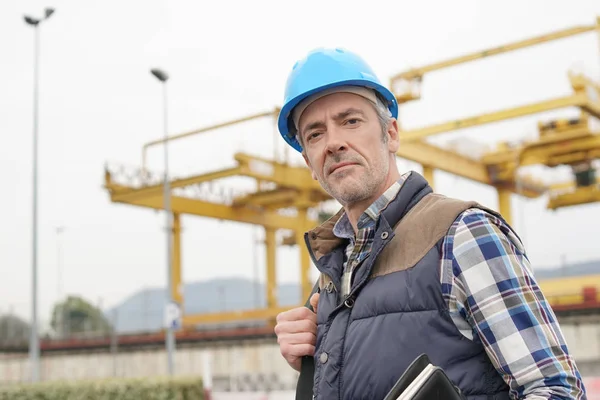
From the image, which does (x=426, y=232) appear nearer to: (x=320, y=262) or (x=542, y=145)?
(x=320, y=262)

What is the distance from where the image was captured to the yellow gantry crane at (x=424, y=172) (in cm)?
2095

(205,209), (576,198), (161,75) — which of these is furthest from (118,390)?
(576,198)

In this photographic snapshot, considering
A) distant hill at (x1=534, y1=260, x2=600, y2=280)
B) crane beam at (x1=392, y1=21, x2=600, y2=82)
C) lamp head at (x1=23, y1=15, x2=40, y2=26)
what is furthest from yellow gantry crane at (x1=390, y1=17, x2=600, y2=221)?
lamp head at (x1=23, y1=15, x2=40, y2=26)

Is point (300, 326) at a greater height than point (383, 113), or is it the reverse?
point (383, 113)

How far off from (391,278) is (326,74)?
0.48 m

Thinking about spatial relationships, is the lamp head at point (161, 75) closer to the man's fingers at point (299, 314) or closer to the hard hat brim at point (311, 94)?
the hard hat brim at point (311, 94)

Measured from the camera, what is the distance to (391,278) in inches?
55.7

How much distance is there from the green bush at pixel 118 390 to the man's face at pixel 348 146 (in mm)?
9158

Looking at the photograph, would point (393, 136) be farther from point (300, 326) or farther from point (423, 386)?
point (423, 386)

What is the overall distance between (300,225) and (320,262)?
80.9ft

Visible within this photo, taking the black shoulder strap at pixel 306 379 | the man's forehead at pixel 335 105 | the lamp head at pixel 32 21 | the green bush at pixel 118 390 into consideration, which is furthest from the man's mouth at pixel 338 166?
the lamp head at pixel 32 21

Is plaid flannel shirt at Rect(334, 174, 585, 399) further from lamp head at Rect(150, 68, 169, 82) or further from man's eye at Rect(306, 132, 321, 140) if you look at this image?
lamp head at Rect(150, 68, 169, 82)

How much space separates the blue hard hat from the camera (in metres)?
1.61

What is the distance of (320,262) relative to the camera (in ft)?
5.45
